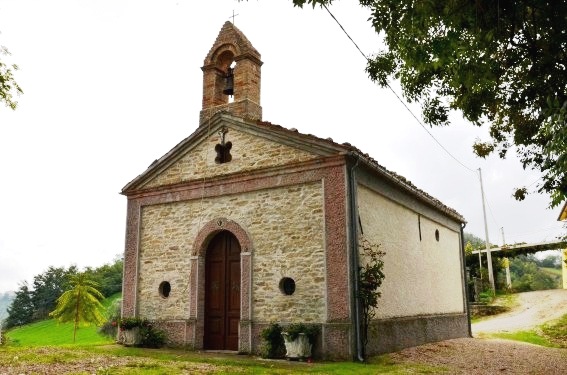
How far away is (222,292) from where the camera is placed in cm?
1235

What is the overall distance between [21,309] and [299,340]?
155 ft

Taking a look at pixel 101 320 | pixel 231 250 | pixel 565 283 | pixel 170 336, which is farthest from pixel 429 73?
pixel 565 283

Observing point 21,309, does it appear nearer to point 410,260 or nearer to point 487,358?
point 410,260

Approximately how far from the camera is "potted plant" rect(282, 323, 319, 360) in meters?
10.1

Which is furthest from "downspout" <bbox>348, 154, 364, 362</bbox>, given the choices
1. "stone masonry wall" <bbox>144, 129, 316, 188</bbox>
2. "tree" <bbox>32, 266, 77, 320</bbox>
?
"tree" <bbox>32, 266, 77, 320</bbox>

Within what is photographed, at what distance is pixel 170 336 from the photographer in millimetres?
12484

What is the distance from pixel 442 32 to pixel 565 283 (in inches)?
1574

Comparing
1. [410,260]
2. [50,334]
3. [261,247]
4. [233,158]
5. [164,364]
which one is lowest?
[50,334]

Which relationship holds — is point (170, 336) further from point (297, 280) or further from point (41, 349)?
point (297, 280)

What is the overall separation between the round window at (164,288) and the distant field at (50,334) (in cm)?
1633

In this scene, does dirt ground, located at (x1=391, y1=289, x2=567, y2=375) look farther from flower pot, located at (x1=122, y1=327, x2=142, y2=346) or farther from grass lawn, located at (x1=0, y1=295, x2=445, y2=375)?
flower pot, located at (x1=122, y1=327, x2=142, y2=346)

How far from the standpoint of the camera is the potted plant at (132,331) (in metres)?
12.6

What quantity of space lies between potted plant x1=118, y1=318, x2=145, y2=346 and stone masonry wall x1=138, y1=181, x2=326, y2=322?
448 mm

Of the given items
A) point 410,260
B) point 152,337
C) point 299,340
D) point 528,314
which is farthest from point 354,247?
point 528,314
